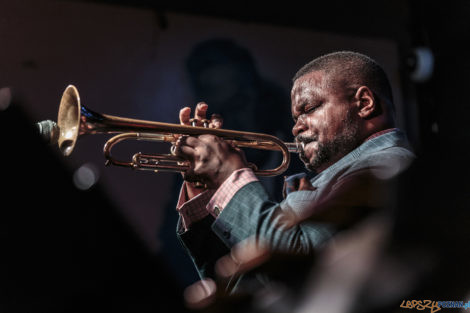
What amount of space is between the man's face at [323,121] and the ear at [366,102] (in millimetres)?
34

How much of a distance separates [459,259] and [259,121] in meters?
2.67

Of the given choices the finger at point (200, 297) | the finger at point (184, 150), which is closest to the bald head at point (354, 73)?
the finger at point (184, 150)

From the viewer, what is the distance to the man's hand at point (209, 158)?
190 cm

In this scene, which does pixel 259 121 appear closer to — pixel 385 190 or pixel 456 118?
pixel 456 118

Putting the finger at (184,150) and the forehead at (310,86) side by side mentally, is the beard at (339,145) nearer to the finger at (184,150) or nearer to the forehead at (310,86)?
the forehead at (310,86)

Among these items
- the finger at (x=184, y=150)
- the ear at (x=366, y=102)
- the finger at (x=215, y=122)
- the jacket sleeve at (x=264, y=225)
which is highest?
the finger at (x=215, y=122)

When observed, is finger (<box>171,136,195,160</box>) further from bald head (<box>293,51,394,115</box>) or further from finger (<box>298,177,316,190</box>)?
bald head (<box>293,51,394,115</box>)

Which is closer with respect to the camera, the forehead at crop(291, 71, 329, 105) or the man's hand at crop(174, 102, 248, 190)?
the man's hand at crop(174, 102, 248, 190)

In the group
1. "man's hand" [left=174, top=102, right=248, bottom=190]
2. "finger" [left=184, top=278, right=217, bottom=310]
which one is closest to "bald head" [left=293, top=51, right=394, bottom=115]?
"man's hand" [left=174, top=102, right=248, bottom=190]

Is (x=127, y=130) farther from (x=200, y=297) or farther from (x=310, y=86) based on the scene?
(x=200, y=297)

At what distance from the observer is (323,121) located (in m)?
2.27

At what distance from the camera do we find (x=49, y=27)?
315cm

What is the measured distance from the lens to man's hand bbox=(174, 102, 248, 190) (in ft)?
6.23

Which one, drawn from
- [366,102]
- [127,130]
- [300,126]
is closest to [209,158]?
[127,130]
